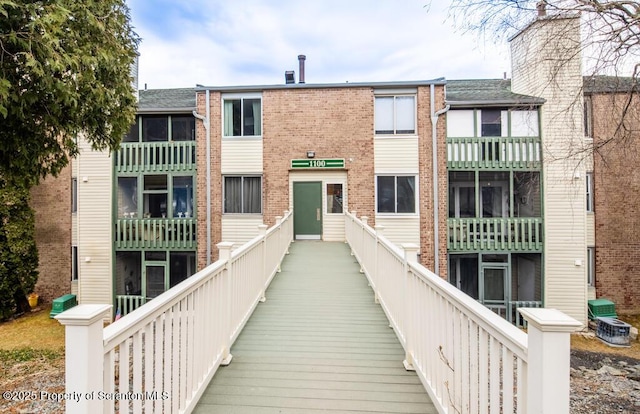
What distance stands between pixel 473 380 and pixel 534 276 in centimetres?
1307

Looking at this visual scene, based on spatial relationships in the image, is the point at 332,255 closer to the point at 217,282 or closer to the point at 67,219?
the point at 217,282

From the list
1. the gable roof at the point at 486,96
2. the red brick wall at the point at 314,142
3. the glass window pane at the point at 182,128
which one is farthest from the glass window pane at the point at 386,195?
the glass window pane at the point at 182,128

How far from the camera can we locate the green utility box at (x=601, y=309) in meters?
12.2

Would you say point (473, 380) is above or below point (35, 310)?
above

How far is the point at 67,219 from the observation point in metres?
14.0

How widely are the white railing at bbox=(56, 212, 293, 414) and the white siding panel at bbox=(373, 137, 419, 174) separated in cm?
910

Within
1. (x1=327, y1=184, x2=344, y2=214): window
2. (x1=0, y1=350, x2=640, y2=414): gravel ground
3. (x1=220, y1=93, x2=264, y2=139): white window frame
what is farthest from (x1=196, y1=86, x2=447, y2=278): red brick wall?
(x1=0, y1=350, x2=640, y2=414): gravel ground

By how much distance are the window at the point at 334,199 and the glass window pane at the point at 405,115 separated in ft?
10.9

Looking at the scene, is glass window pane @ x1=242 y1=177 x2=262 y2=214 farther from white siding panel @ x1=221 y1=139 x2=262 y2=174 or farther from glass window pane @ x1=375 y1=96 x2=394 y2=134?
glass window pane @ x1=375 y1=96 x2=394 y2=134

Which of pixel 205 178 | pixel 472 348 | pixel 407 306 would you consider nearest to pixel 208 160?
pixel 205 178

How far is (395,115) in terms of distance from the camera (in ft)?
41.1

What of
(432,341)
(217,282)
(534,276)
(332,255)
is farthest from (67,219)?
(534,276)

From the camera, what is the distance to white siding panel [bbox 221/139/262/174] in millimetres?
12695

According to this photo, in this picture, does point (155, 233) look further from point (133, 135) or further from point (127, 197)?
point (133, 135)
